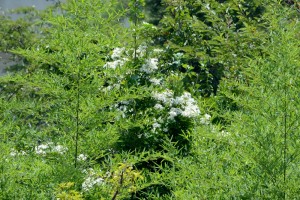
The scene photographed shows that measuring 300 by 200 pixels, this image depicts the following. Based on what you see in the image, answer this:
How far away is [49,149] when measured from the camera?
354 centimetres

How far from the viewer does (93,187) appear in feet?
11.0

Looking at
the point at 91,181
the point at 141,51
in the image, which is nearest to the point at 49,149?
the point at 91,181

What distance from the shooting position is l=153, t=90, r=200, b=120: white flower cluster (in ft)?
A: 14.8

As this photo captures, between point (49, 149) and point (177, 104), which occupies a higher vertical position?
point (49, 149)

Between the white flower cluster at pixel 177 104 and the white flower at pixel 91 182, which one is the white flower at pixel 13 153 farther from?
the white flower cluster at pixel 177 104

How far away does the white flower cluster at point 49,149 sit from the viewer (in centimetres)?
344

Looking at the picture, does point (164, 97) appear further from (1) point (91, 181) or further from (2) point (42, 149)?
(1) point (91, 181)

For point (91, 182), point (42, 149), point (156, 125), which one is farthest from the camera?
point (156, 125)

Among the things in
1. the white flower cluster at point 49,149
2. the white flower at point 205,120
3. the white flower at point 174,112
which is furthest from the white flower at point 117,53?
the white flower cluster at point 49,149

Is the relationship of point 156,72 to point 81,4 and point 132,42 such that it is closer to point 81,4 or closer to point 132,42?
point 132,42

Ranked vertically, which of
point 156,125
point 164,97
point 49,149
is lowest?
point 156,125

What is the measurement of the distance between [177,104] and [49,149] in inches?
51.0

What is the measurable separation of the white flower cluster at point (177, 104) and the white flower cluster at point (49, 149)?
3.48 feet

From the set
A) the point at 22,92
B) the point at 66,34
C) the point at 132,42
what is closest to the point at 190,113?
the point at 132,42
